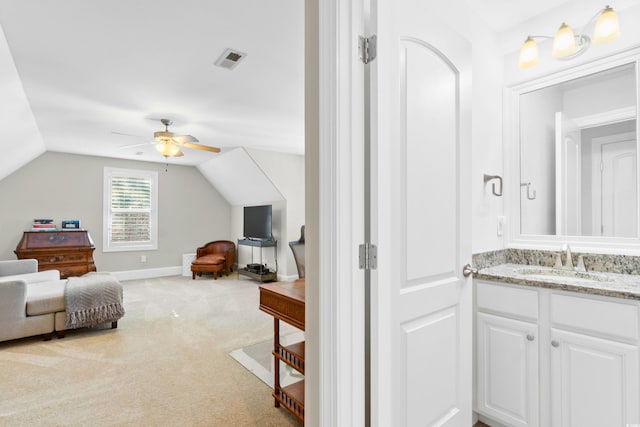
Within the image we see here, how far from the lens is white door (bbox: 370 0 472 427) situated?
1.12 metres

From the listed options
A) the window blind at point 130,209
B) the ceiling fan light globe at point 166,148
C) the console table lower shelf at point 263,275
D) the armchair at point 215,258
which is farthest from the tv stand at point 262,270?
the ceiling fan light globe at point 166,148

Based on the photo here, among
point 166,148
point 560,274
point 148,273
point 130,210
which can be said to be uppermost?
point 166,148

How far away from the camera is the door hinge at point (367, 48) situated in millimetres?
1109

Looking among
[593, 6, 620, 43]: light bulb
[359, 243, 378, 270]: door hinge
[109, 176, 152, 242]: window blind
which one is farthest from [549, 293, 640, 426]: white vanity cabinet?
[109, 176, 152, 242]: window blind

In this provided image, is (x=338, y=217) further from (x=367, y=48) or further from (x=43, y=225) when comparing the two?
(x=43, y=225)

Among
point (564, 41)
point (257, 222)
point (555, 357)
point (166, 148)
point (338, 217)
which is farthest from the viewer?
point (257, 222)

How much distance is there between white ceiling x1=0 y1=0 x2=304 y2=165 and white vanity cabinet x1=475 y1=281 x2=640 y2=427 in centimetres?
208

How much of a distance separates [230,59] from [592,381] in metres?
2.94

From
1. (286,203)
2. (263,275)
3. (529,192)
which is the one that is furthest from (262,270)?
(529,192)

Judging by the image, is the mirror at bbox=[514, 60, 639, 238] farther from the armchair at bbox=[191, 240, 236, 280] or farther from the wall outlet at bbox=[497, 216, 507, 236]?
the armchair at bbox=[191, 240, 236, 280]

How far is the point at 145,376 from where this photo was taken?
246 centimetres

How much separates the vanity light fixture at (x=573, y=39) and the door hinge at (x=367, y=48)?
1417 millimetres

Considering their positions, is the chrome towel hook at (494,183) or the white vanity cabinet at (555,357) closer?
the white vanity cabinet at (555,357)

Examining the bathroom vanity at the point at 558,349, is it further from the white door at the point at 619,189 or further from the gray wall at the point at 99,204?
the gray wall at the point at 99,204
